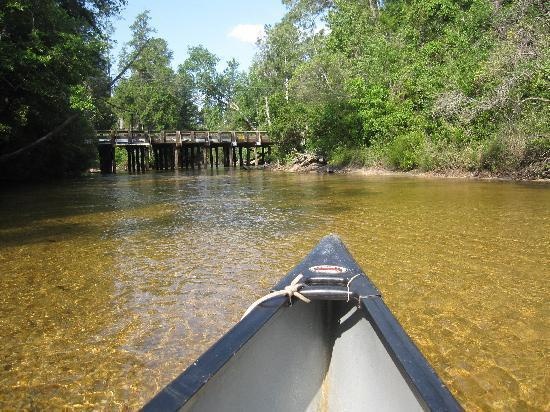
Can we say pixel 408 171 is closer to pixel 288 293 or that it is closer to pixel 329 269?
pixel 329 269

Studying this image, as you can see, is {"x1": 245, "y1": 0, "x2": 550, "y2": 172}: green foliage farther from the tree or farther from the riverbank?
the tree

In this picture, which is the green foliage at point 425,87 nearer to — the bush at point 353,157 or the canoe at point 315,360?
the bush at point 353,157

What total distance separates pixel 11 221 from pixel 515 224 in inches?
378

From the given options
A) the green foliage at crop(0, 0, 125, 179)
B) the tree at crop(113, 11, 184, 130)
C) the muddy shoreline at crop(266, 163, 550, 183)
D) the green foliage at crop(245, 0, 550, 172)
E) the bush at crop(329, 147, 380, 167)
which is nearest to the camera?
the green foliage at crop(0, 0, 125, 179)

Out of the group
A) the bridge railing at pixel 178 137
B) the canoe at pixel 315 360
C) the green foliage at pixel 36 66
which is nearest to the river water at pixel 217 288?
the canoe at pixel 315 360

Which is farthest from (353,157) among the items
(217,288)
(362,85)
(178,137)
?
(217,288)

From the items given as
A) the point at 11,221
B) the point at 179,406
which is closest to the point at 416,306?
the point at 179,406

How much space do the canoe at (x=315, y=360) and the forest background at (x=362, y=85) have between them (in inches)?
509

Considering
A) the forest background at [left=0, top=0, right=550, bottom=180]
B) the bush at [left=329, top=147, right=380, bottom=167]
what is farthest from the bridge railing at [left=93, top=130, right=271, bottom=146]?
the bush at [left=329, top=147, right=380, bottom=167]

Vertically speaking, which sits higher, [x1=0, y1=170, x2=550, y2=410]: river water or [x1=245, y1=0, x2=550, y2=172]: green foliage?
[x1=245, y1=0, x2=550, y2=172]: green foliage

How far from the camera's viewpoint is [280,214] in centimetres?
971

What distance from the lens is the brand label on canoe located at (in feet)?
9.02

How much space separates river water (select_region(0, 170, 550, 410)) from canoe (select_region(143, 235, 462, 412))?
0.85 metres

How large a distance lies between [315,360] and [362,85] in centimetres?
2515
